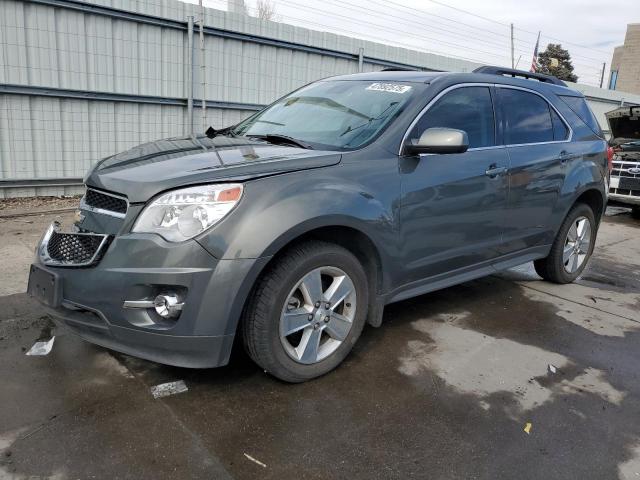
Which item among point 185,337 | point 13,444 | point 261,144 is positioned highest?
point 261,144

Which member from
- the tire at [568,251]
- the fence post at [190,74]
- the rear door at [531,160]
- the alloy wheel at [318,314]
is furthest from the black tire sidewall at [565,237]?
the fence post at [190,74]

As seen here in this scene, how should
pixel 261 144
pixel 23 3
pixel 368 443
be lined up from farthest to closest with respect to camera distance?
pixel 23 3, pixel 261 144, pixel 368 443

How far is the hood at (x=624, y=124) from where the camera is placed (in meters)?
9.29

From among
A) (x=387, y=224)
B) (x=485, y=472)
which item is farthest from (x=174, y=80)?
(x=485, y=472)

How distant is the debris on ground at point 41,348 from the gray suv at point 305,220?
2.06 feet

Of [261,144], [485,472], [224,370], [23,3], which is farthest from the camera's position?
[23,3]

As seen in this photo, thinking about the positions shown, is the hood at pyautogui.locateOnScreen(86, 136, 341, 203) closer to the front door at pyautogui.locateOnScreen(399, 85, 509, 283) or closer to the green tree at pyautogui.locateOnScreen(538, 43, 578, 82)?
the front door at pyautogui.locateOnScreen(399, 85, 509, 283)

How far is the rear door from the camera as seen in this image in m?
4.07

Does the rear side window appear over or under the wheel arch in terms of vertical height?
over

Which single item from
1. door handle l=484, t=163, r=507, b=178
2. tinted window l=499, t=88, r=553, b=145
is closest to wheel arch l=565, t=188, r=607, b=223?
tinted window l=499, t=88, r=553, b=145

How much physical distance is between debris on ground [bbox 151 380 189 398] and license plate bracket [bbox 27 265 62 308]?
0.68 m

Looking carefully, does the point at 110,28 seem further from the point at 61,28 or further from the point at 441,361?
the point at 441,361

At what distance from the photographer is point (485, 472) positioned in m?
2.36

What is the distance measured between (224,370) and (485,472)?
1.51 m
